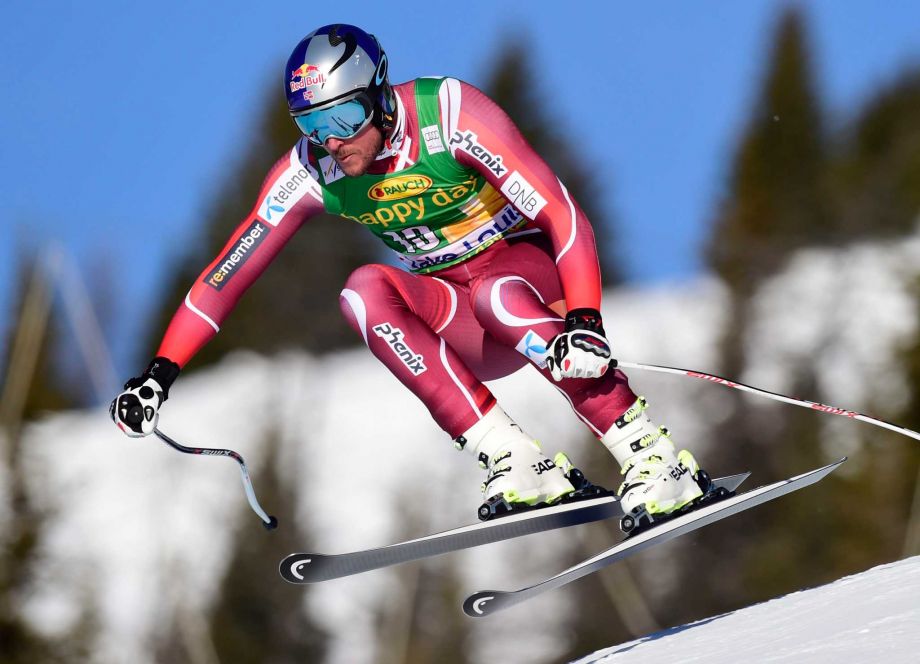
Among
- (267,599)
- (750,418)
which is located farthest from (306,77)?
(750,418)

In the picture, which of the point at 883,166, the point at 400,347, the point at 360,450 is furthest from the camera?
the point at 883,166

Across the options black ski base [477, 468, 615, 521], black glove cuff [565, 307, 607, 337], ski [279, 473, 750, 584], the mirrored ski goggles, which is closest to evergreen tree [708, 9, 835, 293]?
black ski base [477, 468, 615, 521]

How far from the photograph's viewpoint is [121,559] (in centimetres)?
1416

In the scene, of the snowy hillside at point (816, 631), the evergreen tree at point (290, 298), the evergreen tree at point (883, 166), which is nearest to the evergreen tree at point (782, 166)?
the evergreen tree at point (883, 166)

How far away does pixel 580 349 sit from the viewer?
5.23m

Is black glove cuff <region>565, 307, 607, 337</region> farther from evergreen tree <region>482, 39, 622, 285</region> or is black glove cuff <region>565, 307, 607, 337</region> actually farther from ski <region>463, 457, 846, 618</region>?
evergreen tree <region>482, 39, 622, 285</region>

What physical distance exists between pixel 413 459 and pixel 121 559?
4.17 metres

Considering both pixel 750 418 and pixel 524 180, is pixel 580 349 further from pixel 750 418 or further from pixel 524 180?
pixel 750 418

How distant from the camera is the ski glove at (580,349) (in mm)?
5227

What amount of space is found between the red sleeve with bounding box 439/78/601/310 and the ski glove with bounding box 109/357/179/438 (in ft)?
4.57

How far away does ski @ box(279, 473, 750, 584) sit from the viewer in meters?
5.69

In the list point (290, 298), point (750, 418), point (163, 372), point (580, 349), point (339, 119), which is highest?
point (339, 119)

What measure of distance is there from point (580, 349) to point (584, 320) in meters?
0.12

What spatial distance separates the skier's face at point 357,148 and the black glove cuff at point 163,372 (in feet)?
3.38
